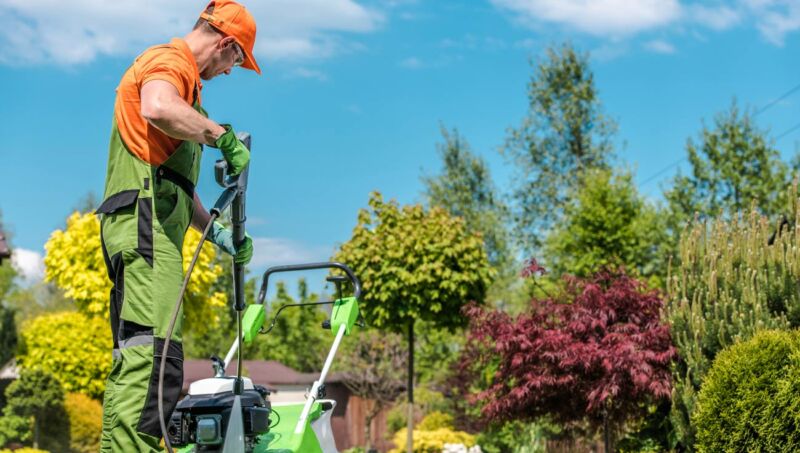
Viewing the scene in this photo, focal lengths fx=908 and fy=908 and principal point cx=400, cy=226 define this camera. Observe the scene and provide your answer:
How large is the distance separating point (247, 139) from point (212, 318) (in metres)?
13.9

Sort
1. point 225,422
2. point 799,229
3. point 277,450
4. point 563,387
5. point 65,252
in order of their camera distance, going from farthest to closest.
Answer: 1. point 65,252
2. point 563,387
3. point 799,229
4. point 277,450
5. point 225,422

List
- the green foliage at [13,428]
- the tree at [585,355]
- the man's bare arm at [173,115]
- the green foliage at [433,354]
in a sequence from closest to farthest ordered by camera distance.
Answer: the man's bare arm at [173,115]
the tree at [585,355]
the green foliage at [13,428]
the green foliage at [433,354]

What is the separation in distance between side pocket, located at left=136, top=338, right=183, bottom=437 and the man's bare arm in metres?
0.62

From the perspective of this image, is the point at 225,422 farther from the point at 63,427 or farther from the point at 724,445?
the point at 63,427

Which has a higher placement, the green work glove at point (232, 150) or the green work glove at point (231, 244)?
the green work glove at point (232, 150)

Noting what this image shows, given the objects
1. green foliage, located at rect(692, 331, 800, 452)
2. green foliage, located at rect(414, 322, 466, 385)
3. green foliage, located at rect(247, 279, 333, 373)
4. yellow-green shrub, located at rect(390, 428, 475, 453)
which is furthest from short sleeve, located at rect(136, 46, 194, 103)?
green foliage, located at rect(247, 279, 333, 373)

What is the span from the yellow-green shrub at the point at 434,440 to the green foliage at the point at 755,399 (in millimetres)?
8505

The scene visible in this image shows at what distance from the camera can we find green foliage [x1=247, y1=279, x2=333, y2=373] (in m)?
28.3

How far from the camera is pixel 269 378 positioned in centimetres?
2548

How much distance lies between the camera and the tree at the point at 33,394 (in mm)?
14766

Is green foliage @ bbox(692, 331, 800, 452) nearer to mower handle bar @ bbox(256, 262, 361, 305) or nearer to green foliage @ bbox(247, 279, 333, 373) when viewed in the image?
mower handle bar @ bbox(256, 262, 361, 305)

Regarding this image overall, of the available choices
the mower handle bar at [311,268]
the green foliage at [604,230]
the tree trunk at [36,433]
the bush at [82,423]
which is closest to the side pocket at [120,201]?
the mower handle bar at [311,268]

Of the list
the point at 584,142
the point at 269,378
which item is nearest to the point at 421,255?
the point at 584,142

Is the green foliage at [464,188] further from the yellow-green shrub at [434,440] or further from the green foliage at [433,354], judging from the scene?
the yellow-green shrub at [434,440]
